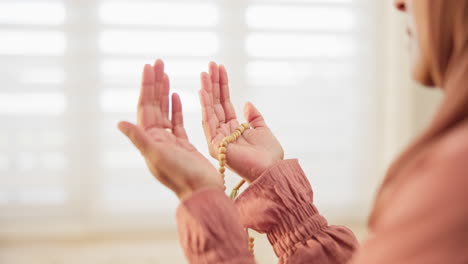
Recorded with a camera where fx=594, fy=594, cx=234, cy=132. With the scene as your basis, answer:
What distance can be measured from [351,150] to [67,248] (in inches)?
61.3

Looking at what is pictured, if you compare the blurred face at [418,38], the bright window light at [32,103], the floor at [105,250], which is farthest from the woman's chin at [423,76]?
the bright window light at [32,103]

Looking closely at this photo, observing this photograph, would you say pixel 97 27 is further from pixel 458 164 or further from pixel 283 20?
pixel 458 164

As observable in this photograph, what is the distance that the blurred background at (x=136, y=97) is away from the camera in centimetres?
293

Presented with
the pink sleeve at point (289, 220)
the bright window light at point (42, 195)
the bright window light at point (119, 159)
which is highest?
the pink sleeve at point (289, 220)

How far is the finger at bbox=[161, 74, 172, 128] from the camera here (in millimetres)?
856

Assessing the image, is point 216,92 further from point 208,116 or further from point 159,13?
point 159,13

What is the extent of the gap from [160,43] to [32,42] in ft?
2.06

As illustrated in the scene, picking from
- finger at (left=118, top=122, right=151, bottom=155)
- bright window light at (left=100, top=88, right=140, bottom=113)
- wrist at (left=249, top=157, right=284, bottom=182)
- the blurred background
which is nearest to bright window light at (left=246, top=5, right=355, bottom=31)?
the blurred background

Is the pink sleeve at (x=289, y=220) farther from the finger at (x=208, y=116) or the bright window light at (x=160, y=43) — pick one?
the bright window light at (x=160, y=43)

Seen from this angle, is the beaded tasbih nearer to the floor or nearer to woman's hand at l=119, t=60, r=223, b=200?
woman's hand at l=119, t=60, r=223, b=200

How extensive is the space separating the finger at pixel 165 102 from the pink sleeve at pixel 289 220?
0.60ft

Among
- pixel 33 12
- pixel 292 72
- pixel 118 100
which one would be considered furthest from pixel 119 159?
pixel 292 72

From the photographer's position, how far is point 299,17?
Answer: 315 cm

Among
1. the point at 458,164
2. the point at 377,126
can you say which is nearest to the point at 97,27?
the point at 377,126
